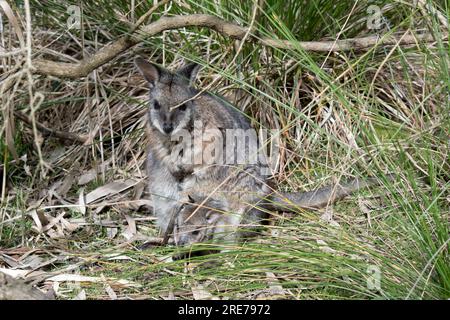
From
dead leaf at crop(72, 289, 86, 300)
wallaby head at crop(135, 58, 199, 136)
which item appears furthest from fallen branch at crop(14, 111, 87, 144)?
dead leaf at crop(72, 289, 86, 300)

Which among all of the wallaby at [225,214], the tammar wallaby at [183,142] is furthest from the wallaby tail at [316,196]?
the tammar wallaby at [183,142]

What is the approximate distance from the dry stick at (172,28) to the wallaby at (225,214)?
2.65 ft

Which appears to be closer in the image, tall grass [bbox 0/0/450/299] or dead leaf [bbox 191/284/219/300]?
tall grass [bbox 0/0/450/299]

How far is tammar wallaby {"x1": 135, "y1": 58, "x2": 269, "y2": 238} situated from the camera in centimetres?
422

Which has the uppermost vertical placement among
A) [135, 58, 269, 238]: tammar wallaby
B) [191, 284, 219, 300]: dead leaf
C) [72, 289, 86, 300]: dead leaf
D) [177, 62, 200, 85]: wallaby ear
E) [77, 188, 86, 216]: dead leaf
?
[177, 62, 200, 85]: wallaby ear

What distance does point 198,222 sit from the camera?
13.7 feet

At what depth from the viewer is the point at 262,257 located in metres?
3.49

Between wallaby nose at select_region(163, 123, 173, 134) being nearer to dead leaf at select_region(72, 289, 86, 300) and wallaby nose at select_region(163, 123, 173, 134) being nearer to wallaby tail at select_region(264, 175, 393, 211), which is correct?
wallaby tail at select_region(264, 175, 393, 211)

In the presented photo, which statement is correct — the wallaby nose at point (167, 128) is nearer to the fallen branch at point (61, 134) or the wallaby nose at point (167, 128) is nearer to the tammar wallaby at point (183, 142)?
the tammar wallaby at point (183, 142)

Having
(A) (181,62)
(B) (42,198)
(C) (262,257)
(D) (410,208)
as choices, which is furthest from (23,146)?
(D) (410,208)

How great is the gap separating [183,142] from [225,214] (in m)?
0.52

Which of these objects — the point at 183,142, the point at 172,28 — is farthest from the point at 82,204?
the point at 172,28

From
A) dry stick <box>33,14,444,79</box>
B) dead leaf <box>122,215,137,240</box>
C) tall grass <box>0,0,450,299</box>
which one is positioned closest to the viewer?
tall grass <box>0,0,450,299</box>

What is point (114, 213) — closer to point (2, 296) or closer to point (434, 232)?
point (2, 296)
